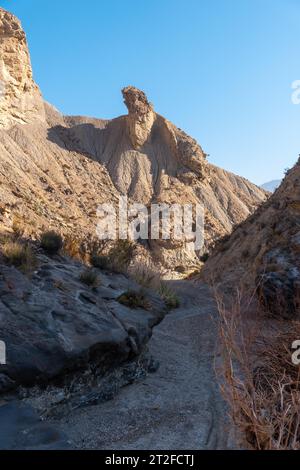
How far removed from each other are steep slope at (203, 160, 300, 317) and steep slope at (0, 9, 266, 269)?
12.5m

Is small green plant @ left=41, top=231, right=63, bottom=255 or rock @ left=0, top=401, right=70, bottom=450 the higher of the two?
small green plant @ left=41, top=231, right=63, bottom=255

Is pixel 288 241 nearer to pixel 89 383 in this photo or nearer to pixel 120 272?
pixel 120 272

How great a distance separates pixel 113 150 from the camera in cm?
4738

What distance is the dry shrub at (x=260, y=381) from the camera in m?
3.72

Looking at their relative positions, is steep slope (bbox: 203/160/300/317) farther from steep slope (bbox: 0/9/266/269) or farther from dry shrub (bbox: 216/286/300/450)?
steep slope (bbox: 0/9/266/269)

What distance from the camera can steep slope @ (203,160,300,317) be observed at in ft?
35.9

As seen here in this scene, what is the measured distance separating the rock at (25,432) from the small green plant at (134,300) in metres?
3.63

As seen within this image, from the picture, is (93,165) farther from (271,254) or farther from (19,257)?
(19,257)

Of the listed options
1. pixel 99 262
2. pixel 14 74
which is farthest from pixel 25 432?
pixel 14 74

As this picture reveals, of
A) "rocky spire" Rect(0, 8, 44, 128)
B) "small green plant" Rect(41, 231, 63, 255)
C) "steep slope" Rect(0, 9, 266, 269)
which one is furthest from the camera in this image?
"rocky spire" Rect(0, 8, 44, 128)

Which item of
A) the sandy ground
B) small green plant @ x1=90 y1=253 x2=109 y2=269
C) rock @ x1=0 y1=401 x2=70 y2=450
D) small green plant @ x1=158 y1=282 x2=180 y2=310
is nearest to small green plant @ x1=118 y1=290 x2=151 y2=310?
the sandy ground

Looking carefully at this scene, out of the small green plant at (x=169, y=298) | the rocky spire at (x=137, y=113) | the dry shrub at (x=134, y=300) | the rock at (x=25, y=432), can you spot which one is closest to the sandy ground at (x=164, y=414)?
the rock at (x=25, y=432)

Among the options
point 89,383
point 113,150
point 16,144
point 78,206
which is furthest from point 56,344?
point 113,150
